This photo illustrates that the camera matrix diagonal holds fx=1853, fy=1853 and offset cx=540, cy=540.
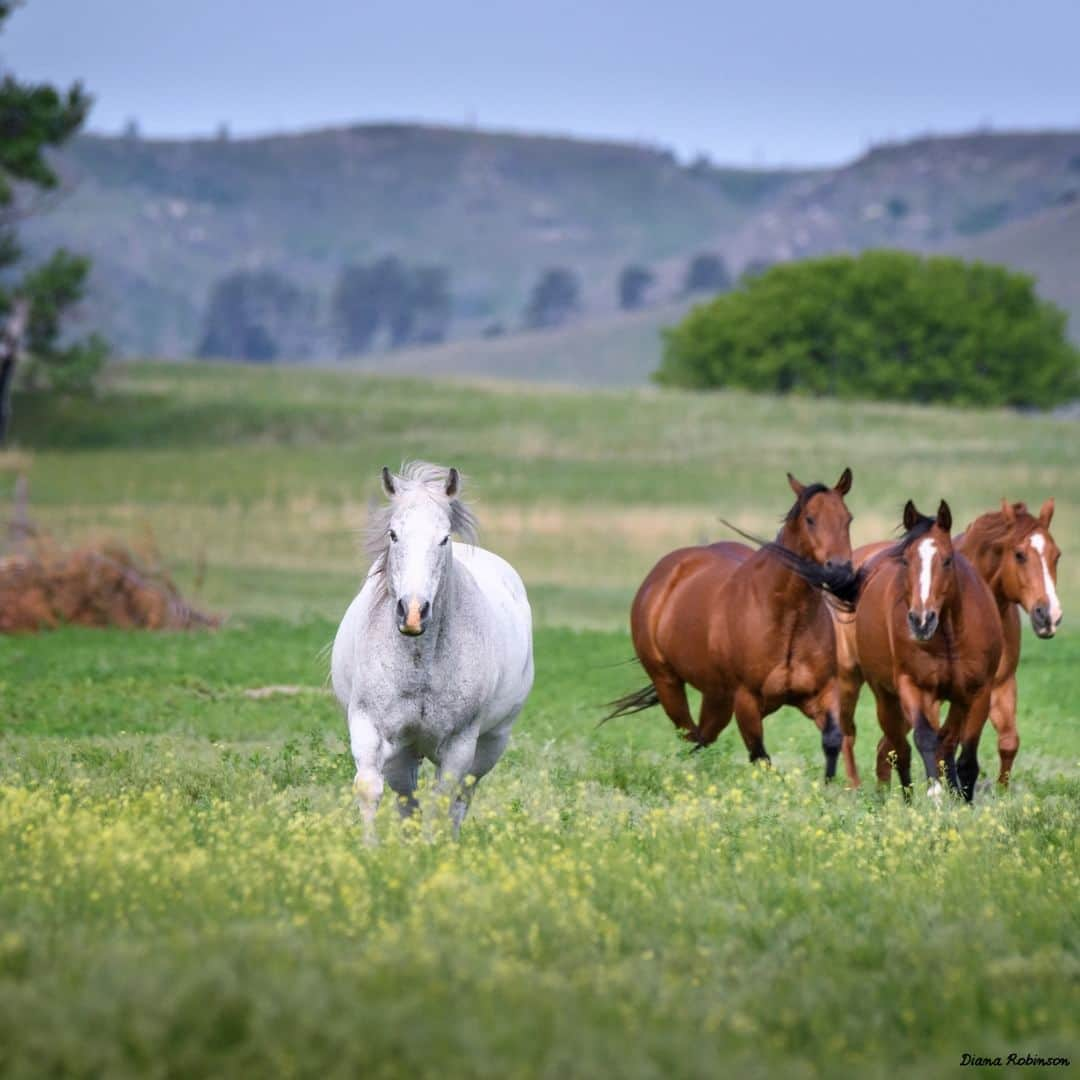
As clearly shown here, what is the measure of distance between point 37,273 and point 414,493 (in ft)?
177

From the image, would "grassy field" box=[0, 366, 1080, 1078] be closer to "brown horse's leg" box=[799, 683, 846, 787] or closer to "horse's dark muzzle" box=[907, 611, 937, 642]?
"brown horse's leg" box=[799, 683, 846, 787]

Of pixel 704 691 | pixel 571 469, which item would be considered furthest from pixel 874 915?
pixel 571 469

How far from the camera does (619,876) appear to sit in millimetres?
8609

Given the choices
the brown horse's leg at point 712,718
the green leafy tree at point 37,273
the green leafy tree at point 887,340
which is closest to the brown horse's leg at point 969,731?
the brown horse's leg at point 712,718

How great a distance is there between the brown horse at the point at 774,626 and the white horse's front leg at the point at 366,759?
3.69 metres

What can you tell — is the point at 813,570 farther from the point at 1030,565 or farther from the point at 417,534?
the point at 417,534

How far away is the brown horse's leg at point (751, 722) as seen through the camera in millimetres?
13086

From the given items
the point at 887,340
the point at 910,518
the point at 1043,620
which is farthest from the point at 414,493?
the point at 887,340

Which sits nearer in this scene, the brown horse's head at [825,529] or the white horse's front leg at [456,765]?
the white horse's front leg at [456,765]

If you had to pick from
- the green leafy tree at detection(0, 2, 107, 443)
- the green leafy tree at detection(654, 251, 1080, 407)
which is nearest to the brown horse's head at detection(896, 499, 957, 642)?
the green leafy tree at detection(0, 2, 107, 443)

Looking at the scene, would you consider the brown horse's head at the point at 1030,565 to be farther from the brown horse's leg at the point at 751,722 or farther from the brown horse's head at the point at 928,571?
the brown horse's leg at the point at 751,722

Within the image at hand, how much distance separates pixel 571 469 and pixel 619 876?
49.6 metres

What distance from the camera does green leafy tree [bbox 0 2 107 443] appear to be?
58.6m

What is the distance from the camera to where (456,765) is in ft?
33.6
